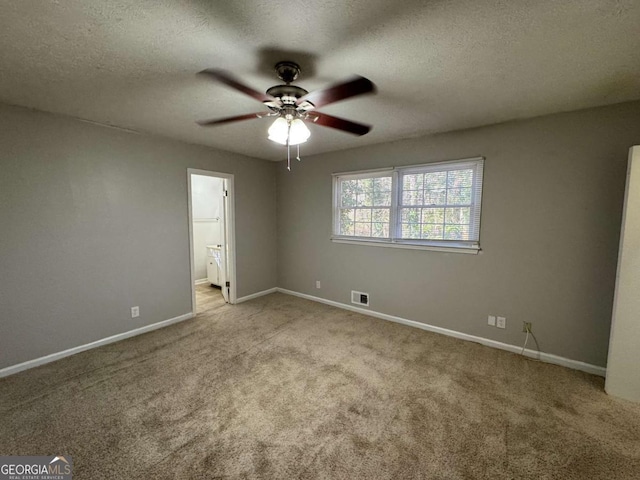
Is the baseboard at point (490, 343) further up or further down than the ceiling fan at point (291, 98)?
further down

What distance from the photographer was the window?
296cm

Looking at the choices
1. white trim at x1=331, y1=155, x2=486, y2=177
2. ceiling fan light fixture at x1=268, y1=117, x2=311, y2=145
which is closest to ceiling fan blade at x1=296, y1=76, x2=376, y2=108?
ceiling fan light fixture at x1=268, y1=117, x2=311, y2=145

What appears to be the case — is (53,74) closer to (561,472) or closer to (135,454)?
(135,454)

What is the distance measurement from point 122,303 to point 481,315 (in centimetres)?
398

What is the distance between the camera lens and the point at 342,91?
1.52m

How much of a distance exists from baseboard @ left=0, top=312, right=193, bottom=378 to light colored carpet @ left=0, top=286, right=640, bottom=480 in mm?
97

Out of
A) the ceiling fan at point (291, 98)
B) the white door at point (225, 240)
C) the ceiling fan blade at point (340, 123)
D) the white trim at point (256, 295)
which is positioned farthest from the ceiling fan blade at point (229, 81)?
the white trim at point (256, 295)

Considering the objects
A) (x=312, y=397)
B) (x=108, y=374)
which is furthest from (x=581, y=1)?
(x=108, y=374)

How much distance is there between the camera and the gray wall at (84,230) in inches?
92.9

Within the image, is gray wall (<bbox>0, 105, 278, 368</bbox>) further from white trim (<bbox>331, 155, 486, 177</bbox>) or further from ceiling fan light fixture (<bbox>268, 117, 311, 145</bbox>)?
ceiling fan light fixture (<bbox>268, 117, 311, 145</bbox>)

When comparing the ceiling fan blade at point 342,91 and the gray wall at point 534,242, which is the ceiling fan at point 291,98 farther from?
the gray wall at point 534,242

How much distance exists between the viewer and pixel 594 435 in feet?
5.64

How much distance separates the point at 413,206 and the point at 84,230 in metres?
3.60

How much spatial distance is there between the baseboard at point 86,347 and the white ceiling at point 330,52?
2.27 m
